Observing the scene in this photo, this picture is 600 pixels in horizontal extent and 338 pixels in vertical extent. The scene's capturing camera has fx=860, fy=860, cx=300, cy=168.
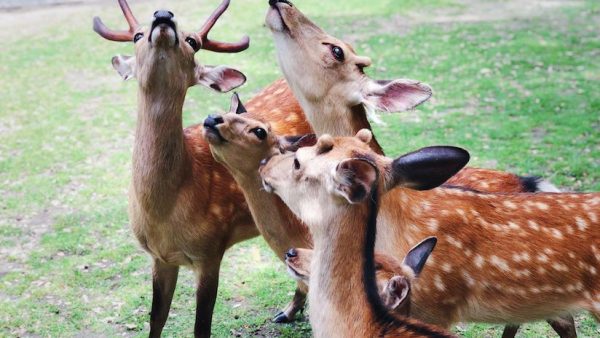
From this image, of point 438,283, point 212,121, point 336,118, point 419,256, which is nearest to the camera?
point 419,256

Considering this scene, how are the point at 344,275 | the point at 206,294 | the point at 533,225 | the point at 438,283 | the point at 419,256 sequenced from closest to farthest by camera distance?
the point at 344,275 < the point at 419,256 < the point at 438,283 < the point at 533,225 < the point at 206,294

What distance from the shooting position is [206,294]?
5070 millimetres

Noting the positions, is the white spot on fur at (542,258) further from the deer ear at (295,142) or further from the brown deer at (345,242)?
the deer ear at (295,142)

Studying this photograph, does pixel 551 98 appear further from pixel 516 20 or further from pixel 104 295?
pixel 104 295

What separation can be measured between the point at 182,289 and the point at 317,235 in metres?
3.03

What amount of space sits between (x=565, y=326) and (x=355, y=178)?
245 cm

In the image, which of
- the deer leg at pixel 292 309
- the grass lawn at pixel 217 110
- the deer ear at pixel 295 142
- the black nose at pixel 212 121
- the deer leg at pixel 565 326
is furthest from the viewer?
the grass lawn at pixel 217 110

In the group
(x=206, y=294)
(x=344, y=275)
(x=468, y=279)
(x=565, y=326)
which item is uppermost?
(x=344, y=275)

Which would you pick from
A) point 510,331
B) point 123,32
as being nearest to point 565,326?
point 510,331

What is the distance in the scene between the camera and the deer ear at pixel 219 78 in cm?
486

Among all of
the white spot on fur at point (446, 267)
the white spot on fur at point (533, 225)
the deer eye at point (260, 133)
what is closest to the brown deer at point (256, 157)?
the deer eye at point (260, 133)

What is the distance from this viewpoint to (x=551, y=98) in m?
10.2

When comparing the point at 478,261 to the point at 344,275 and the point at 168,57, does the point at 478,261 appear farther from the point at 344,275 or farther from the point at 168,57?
the point at 168,57

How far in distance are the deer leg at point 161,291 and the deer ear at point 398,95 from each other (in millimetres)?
1657
